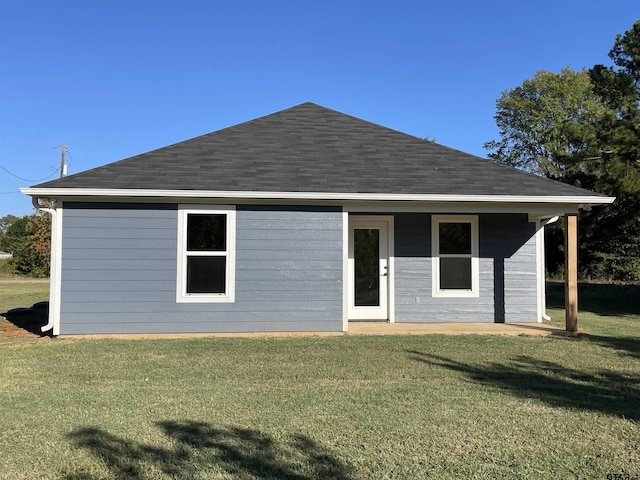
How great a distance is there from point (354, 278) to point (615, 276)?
1686cm

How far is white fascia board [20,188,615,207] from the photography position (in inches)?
312

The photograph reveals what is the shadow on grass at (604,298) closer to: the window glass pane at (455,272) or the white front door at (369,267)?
the window glass pane at (455,272)

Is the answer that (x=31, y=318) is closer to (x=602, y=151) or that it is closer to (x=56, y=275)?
(x=56, y=275)

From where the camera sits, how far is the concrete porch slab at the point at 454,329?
8.57 meters

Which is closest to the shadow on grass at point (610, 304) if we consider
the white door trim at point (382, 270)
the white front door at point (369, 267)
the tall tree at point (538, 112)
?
the white door trim at point (382, 270)

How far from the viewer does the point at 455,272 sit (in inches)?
384

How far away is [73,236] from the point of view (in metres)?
8.20

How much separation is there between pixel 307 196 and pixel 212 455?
5.38 m

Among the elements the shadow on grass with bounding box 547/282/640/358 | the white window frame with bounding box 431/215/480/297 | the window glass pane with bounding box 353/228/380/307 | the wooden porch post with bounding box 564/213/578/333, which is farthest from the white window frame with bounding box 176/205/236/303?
the shadow on grass with bounding box 547/282/640/358

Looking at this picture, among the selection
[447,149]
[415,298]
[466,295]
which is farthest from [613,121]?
[415,298]

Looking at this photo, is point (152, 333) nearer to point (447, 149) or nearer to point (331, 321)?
point (331, 321)

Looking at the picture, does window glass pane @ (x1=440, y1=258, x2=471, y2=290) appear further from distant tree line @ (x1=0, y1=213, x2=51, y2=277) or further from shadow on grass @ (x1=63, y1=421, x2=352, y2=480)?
distant tree line @ (x1=0, y1=213, x2=51, y2=277)

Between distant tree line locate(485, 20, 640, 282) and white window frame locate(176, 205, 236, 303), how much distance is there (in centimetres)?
862

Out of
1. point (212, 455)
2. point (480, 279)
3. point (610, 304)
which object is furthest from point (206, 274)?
point (610, 304)
